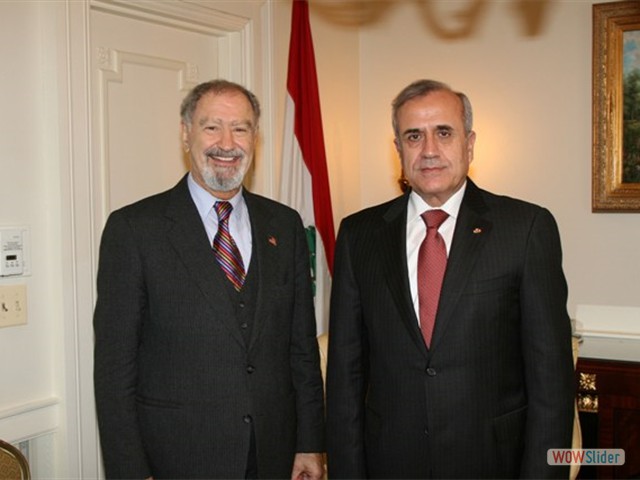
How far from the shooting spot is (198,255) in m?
2.00

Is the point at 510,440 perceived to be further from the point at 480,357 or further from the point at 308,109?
the point at 308,109

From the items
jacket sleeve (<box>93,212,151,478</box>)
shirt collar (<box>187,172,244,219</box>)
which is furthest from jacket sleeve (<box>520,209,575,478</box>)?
jacket sleeve (<box>93,212,151,478</box>)

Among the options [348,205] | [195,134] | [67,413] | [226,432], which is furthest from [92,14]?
[348,205]

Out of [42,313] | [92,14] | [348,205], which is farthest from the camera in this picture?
[348,205]

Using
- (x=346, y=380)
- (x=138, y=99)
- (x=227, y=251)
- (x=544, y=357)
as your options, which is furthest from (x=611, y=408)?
(x=138, y=99)

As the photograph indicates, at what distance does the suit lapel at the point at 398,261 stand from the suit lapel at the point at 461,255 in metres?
0.06

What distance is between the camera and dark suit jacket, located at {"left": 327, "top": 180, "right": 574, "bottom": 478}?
1858 mm

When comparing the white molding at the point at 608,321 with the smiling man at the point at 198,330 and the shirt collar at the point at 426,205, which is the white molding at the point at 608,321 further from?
the smiling man at the point at 198,330

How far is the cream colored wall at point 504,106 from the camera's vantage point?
12.3 ft

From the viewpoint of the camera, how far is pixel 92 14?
268 cm

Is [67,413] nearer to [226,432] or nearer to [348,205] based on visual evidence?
[226,432]

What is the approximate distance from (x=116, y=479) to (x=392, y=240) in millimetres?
939

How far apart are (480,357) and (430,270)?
248 millimetres

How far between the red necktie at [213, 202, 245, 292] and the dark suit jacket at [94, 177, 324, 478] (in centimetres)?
4
